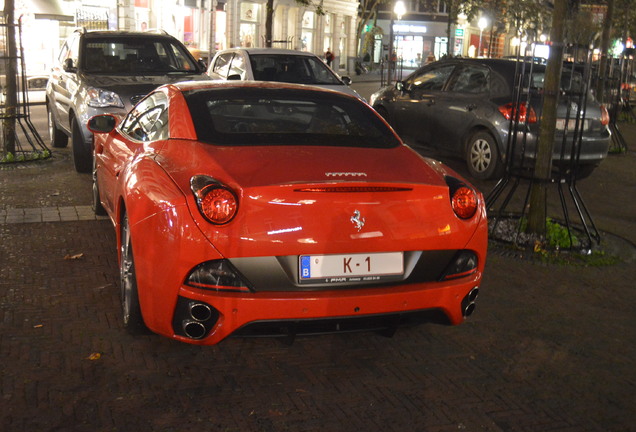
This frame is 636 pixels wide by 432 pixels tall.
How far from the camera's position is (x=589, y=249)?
7.27 metres

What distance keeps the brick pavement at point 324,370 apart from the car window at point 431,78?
20.8 ft

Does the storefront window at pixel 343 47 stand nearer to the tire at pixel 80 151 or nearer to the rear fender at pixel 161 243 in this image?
the tire at pixel 80 151

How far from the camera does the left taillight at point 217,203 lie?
388 cm

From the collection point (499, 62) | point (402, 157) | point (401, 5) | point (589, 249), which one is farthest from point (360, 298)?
point (401, 5)

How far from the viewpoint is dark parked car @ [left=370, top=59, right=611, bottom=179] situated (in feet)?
34.3

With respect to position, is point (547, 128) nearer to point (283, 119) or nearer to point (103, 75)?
point (283, 119)

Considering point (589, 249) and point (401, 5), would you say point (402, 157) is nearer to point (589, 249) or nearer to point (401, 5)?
point (589, 249)

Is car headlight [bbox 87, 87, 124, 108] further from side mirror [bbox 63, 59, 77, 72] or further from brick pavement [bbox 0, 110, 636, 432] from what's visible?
brick pavement [bbox 0, 110, 636, 432]

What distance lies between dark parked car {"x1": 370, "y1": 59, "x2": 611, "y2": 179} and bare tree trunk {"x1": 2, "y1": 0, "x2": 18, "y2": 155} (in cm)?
568

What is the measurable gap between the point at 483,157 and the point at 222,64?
5883mm

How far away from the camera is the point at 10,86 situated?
37.5 feet

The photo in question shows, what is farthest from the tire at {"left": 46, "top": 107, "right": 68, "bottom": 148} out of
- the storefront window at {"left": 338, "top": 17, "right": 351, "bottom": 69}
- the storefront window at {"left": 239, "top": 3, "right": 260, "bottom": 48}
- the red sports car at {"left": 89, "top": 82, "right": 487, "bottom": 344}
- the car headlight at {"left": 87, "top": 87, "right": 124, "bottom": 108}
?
the storefront window at {"left": 338, "top": 17, "right": 351, "bottom": 69}

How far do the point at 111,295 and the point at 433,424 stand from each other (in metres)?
2.66

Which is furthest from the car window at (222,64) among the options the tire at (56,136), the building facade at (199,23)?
the building facade at (199,23)
